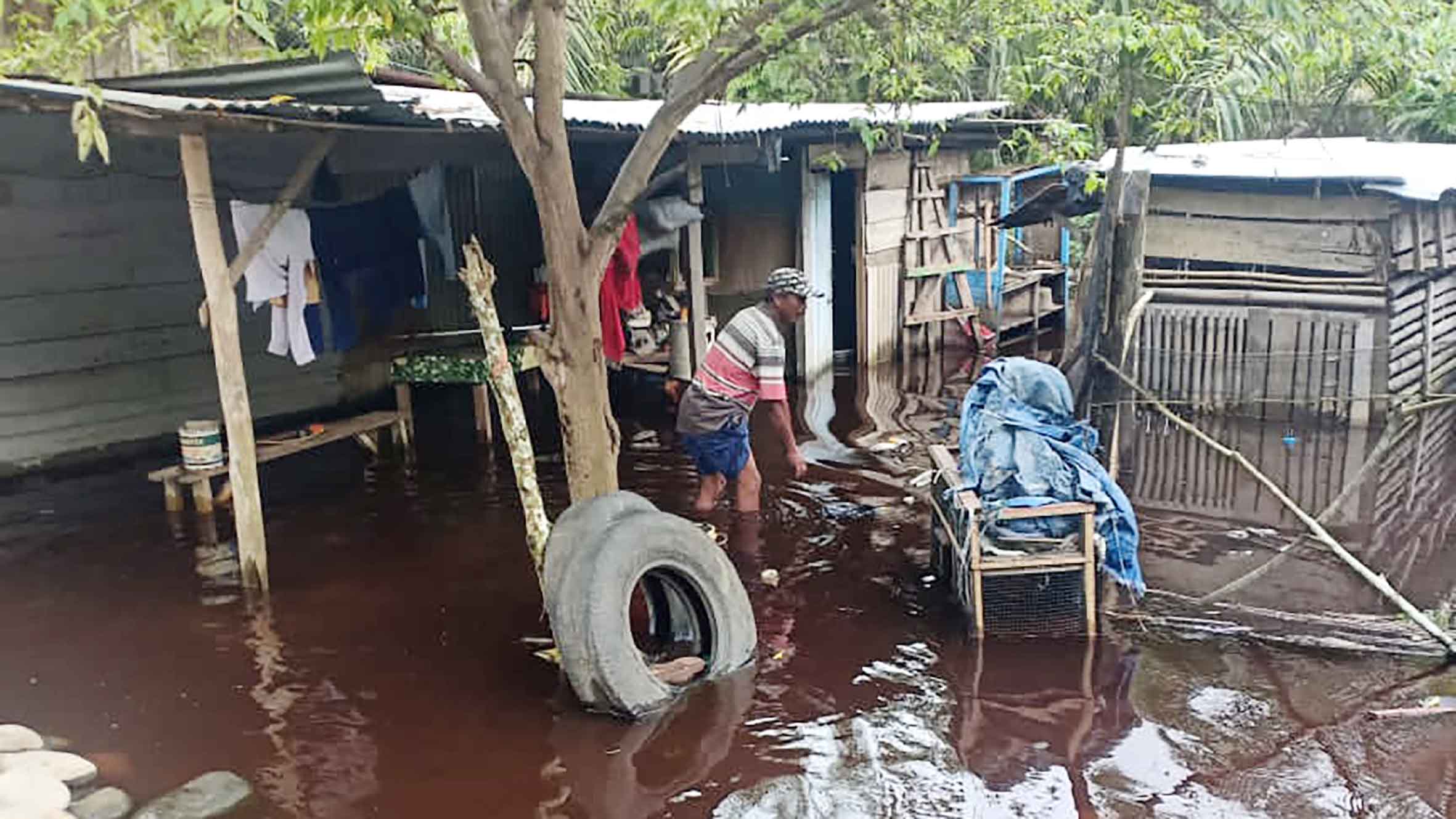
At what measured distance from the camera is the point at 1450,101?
16.2 metres

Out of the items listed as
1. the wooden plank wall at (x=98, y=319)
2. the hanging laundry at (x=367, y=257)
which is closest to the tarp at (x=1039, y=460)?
the hanging laundry at (x=367, y=257)

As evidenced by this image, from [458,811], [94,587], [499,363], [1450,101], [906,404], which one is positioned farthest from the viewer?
[1450,101]

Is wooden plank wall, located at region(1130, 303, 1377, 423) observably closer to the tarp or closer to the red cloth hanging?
the tarp

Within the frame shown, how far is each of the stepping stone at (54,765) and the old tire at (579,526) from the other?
2019 millimetres

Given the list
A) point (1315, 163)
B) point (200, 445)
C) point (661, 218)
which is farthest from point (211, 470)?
point (1315, 163)

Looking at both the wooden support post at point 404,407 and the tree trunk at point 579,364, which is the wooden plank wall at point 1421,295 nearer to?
the tree trunk at point 579,364

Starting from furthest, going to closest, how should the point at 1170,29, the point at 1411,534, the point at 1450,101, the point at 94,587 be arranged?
the point at 1450,101
the point at 1411,534
the point at 94,587
the point at 1170,29

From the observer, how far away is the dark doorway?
1588cm

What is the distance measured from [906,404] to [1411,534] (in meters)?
5.35

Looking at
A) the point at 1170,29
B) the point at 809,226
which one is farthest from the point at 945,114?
the point at 1170,29

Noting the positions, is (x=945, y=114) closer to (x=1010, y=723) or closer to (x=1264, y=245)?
(x=1264, y=245)

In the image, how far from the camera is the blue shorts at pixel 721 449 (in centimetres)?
781

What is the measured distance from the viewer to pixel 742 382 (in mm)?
→ 7629

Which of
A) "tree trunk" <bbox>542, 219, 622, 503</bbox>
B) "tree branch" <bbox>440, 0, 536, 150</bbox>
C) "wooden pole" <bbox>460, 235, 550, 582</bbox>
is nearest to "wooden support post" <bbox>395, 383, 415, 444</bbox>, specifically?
"wooden pole" <bbox>460, 235, 550, 582</bbox>
